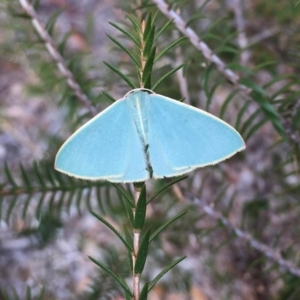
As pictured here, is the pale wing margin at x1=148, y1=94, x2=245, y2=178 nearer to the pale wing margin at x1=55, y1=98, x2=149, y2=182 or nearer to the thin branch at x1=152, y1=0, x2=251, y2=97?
the pale wing margin at x1=55, y1=98, x2=149, y2=182

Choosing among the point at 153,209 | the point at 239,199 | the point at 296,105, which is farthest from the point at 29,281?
the point at 296,105

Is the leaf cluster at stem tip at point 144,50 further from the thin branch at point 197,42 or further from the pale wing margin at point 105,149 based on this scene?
the thin branch at point 197,42

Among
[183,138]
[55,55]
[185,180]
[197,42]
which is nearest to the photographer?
[183,138]

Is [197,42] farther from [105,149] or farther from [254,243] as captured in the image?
[254,243]

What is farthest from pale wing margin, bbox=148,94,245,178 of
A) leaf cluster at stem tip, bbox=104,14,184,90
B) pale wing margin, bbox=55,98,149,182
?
leaf cluster at stem tip, bbox=104,14,184,90

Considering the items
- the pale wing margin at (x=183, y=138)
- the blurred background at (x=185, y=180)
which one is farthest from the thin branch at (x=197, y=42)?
the pale wing margin at (x=183, y=138)

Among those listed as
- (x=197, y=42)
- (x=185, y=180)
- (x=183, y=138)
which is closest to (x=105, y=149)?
(x=183, y=138)
